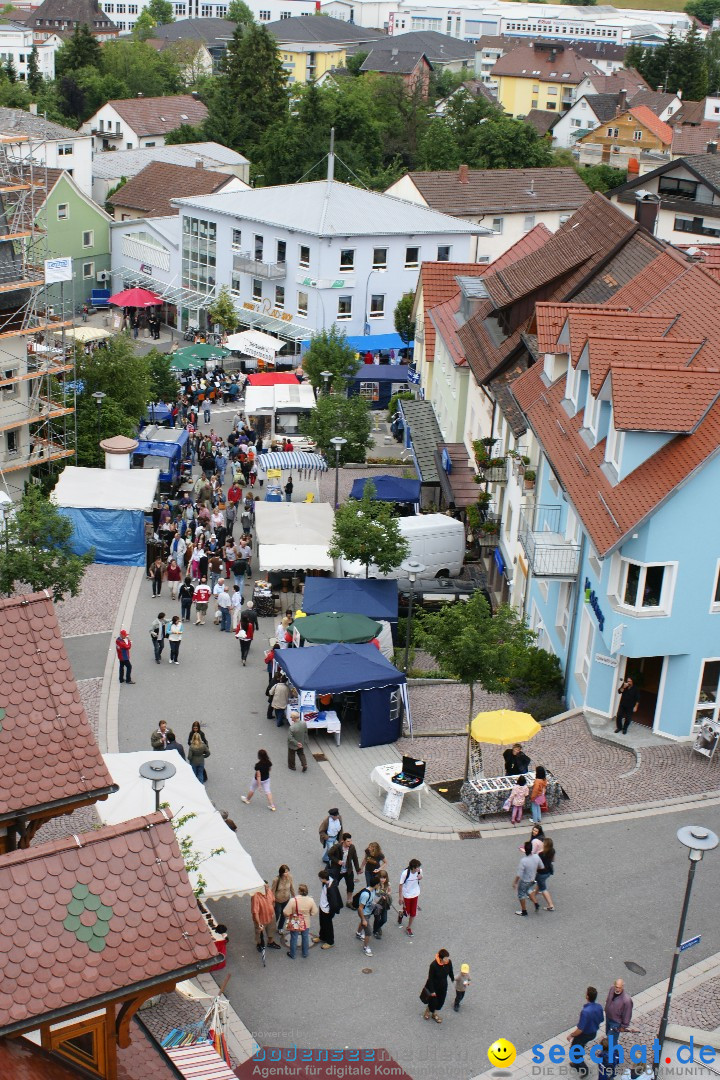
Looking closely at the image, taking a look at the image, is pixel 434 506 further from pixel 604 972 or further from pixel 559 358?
pixel 604 972

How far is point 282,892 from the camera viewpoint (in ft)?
65.5

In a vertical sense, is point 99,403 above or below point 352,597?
above

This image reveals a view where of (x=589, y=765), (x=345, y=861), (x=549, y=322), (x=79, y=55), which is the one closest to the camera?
(x=345, y=861)

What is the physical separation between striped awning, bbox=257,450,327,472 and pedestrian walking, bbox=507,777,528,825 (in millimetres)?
20496

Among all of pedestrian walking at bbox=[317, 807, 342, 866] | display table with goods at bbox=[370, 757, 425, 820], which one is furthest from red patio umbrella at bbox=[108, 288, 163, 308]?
pedestrian walking at bbox=[317, 807, 342, 866]

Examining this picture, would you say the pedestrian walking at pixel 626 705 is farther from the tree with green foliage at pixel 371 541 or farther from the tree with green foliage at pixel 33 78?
the tree with green foliage at pixel 33 78

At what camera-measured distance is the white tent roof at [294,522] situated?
3644cm

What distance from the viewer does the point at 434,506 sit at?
1651 inches

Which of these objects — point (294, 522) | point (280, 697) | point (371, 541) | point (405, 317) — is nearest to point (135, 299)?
point (405, 317)

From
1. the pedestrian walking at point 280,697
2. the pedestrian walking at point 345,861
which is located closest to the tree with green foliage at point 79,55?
the pedestrian walking at point 280,697

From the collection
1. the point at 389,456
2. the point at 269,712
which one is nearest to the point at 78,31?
the point at 389,456

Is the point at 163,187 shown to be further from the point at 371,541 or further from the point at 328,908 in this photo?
the point at 328,908

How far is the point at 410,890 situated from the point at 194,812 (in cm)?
353

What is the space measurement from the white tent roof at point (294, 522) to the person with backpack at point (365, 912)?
16969 mm
